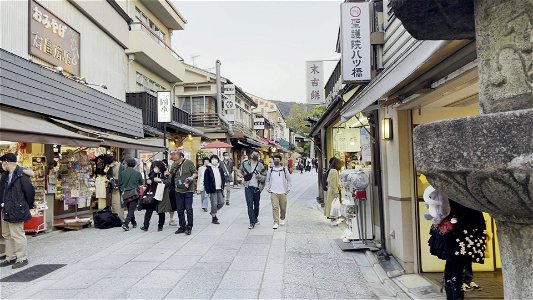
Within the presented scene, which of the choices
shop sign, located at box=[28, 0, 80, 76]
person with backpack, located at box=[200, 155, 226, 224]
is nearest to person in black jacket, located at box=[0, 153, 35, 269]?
shop sign, located at box=[28, 0, 80, 76]

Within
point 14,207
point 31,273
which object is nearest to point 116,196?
point 14,207

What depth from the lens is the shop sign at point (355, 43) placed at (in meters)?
8.30

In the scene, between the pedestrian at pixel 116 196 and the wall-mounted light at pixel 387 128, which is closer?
the wall-mounted light at pixel 387 128

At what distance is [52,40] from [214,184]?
621 centimetres

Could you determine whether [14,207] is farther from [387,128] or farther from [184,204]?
[387,128]

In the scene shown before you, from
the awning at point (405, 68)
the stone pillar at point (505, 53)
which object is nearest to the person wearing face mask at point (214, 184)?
the awning at point (405, 68)

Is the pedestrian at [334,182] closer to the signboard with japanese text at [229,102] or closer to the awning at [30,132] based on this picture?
the awning at [30,132]

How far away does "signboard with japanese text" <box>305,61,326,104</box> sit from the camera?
1767 centimetres

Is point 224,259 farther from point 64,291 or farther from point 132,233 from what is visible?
point 132,233

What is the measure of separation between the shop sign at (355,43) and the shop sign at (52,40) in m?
7.98

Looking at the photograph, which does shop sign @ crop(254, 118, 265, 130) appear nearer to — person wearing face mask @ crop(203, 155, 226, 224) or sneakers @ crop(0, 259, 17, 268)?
person wearing face mask @ crop(203, 155, 226, 224)

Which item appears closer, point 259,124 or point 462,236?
point 462,236

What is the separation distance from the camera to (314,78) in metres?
17.8

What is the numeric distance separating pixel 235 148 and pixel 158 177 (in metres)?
24.7
